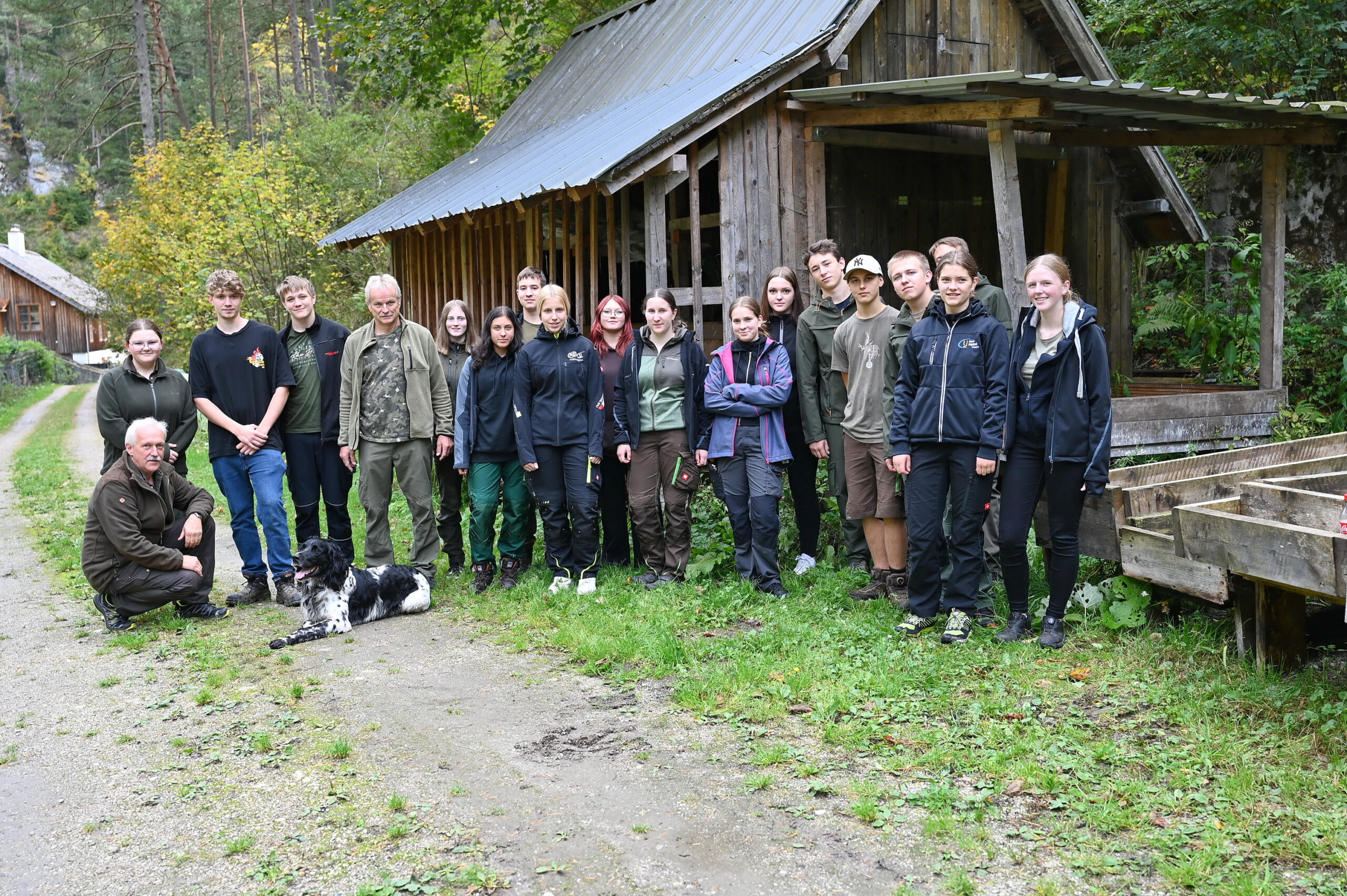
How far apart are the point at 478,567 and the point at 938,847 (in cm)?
441

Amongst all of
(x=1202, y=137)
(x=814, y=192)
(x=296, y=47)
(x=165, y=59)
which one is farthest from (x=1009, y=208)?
(x=296, y=47)

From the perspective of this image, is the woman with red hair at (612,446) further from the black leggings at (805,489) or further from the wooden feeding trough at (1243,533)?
the wooden feeding trough at (1243,533)

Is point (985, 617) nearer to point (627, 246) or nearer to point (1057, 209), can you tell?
point (627, 246)

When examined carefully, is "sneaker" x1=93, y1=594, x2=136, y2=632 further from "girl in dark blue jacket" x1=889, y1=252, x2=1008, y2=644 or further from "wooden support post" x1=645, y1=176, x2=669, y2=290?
"girl in dark blue jacket" x1=889, y1=252, x2=1008, y2=644

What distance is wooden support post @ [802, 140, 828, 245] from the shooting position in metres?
9.09

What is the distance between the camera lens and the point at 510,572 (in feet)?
24.1

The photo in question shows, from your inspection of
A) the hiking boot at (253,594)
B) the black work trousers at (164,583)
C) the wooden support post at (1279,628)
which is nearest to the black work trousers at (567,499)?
the hiking boot at (253,594)

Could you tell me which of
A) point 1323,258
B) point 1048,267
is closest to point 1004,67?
point 1323,258

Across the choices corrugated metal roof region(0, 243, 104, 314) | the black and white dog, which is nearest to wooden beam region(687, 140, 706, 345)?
the black and white dog

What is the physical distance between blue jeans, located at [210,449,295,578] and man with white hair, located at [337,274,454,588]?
475 millimetres

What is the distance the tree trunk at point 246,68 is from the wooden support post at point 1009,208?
3555 centimetres

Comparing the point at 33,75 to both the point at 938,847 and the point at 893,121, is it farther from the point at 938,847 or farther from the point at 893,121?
the point at 938,847

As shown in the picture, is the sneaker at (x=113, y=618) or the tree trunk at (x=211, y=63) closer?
the sneaker at (x=113, y=618)

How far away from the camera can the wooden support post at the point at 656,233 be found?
28.5 ft
